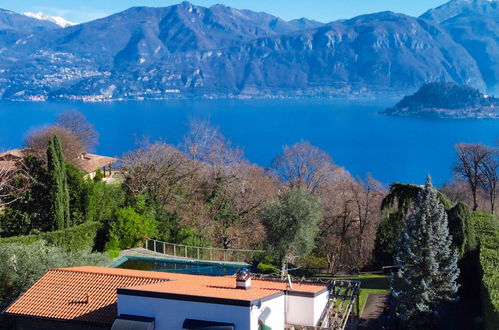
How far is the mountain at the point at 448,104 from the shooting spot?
591ft

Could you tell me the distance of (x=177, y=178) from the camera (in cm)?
3359

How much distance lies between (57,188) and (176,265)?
A: 23.7ft

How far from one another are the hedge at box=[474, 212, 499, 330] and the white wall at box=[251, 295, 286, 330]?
4560 mm

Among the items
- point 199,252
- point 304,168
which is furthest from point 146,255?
point 304,168

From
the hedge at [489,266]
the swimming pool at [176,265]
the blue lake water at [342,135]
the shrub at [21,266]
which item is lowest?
the blue lake water at [342,135]

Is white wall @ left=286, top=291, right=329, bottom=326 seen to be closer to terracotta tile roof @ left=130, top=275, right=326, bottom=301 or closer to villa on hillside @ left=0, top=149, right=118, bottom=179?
terracotta tile roof @ left=130, top=275, right=326, bottom=301

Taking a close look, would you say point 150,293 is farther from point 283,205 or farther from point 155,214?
point 155,214

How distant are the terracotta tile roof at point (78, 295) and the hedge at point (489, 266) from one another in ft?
25.6

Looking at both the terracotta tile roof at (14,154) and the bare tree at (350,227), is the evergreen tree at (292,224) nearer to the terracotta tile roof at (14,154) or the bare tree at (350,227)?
the bare tree at (350,227)

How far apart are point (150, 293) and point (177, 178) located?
21.9 meters

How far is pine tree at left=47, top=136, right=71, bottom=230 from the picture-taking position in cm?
2592

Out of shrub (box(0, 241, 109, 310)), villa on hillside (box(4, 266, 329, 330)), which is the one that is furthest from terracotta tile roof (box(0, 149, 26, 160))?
villa on hillside (box(4, 266, 329, 330))

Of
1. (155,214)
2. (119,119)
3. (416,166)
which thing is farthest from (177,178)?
(119,119)

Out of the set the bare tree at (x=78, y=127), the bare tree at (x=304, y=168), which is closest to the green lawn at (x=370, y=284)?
the bare tree at (x=304, y=168)
